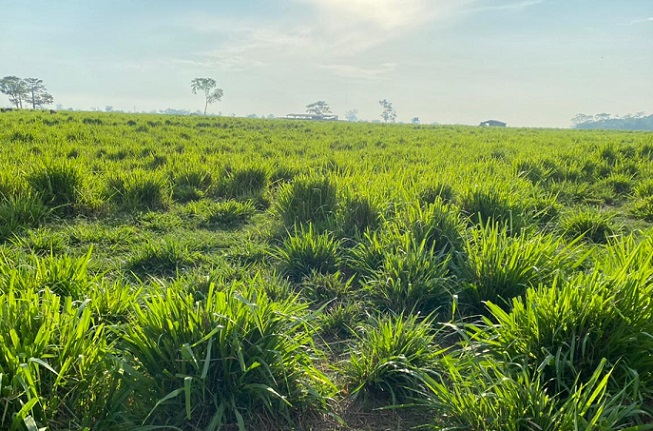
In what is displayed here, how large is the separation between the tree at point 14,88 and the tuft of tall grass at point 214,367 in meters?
146

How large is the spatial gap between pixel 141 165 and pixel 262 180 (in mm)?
2402

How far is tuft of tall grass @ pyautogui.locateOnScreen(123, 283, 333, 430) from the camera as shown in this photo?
1.56 metres

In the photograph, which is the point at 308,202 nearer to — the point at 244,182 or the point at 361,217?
the point at 361,217

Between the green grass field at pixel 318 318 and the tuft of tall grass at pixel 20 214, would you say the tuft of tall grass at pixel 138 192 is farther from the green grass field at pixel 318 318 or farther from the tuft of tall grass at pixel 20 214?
the tuft of tall grass at pixel 20 214

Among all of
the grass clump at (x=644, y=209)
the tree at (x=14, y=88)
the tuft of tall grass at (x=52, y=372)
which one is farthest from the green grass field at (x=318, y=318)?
the tree at (x=14, y=88)

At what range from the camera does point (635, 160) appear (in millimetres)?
8219

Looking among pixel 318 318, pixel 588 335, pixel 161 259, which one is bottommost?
pixel 318 318

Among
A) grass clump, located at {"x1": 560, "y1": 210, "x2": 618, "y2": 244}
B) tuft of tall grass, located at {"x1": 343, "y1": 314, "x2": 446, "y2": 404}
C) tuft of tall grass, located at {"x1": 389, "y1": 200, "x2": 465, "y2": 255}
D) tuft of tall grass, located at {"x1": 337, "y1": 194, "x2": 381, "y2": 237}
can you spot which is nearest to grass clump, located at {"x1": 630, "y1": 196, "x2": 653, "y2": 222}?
grass clump, located at {"x1": 560, "y1": 210, "x2": 618, "y2": 244}

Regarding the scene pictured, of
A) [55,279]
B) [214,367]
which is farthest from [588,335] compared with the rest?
[55,279]

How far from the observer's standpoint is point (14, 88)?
375ft

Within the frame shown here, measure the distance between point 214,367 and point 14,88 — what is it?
15064cm

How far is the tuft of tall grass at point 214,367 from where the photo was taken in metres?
1.56

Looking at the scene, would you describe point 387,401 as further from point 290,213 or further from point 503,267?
point 290,213

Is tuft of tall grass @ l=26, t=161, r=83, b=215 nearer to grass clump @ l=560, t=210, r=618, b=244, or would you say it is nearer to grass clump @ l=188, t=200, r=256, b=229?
grass clump @ l=188, t=200, r=256, b=229
